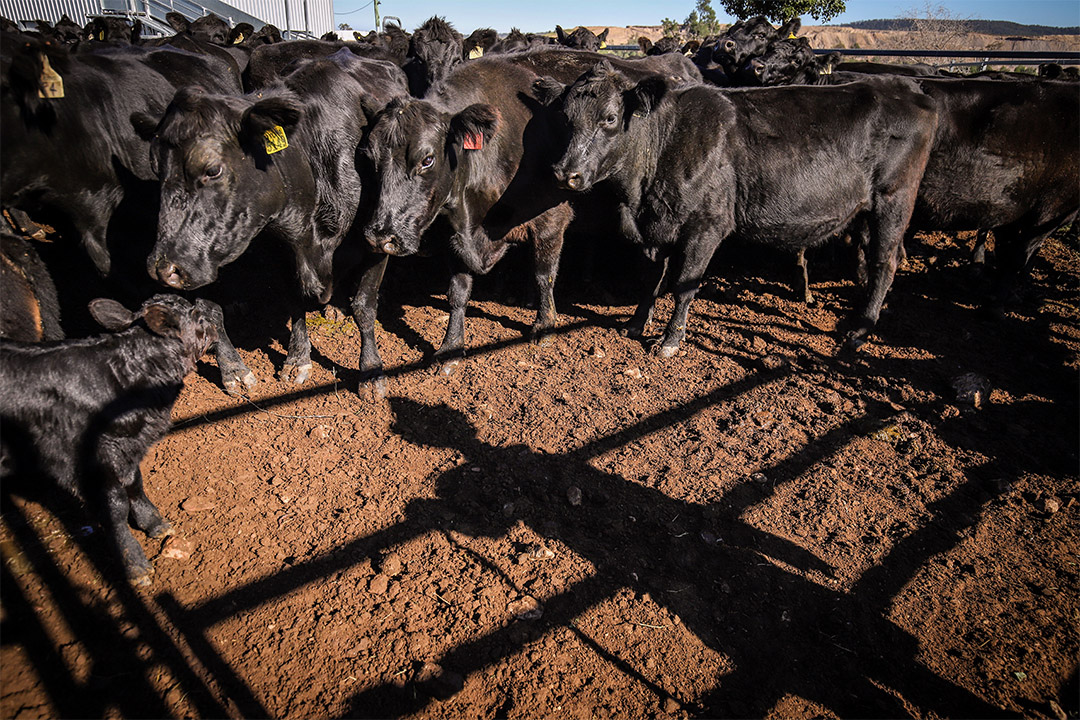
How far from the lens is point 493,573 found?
3.15m

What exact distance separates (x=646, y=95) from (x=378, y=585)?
14.3ft

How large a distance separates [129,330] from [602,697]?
127 inches

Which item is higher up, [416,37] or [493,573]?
[416,37]

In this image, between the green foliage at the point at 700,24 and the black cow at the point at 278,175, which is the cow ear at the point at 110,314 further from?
the green foliage at the point at 700,24

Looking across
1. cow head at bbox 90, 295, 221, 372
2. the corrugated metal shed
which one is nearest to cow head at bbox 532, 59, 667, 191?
cow head at bbox 90, 295, 221, 372

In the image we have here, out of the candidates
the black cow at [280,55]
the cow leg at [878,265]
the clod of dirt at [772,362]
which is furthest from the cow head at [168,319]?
the cow leg at [878,265]

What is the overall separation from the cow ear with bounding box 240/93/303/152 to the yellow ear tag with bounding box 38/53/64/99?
1424 mm

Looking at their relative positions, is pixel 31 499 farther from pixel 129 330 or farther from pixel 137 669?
pixel 137 669

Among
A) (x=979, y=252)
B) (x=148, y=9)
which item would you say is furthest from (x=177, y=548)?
(x=148, y=9)

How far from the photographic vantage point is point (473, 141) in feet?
14.4

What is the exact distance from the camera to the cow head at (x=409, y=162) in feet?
13.4

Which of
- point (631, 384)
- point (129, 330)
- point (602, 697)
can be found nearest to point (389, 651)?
point (602, 697)

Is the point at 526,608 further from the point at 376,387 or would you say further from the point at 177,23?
the point at 177,23

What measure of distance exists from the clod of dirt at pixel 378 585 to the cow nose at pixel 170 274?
2.37m
